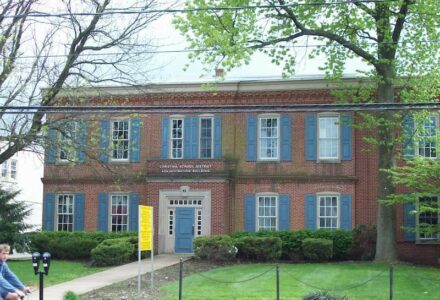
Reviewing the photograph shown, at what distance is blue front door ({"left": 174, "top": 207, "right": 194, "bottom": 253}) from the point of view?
30984 mm

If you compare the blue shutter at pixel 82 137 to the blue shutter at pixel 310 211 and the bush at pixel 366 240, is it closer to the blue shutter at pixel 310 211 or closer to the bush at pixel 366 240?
the blue shutter at pixel 310 211

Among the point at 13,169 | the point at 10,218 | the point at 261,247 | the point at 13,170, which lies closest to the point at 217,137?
the point at 261,247

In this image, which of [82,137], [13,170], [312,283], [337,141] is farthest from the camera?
[13,170]

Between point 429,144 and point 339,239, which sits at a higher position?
point 429,144

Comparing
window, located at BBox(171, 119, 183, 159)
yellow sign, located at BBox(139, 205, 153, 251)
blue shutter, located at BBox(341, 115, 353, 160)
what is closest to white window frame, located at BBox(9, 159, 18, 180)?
window, located at BBox(171, 119, 183, 159)

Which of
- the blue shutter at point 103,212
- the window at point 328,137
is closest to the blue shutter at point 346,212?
the window at point 328,137

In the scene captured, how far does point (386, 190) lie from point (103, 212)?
13.1 metres

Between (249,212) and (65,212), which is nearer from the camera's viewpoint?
(249,212)

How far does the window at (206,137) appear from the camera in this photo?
1229 inches

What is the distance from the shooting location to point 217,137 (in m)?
31.2

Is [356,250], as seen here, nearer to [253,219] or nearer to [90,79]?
[253,219]

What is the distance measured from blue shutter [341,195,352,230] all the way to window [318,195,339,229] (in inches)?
10.6

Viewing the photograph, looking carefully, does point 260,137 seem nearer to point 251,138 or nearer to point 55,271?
point 251,138

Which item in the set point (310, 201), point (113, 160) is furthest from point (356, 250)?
point (113, 160)
